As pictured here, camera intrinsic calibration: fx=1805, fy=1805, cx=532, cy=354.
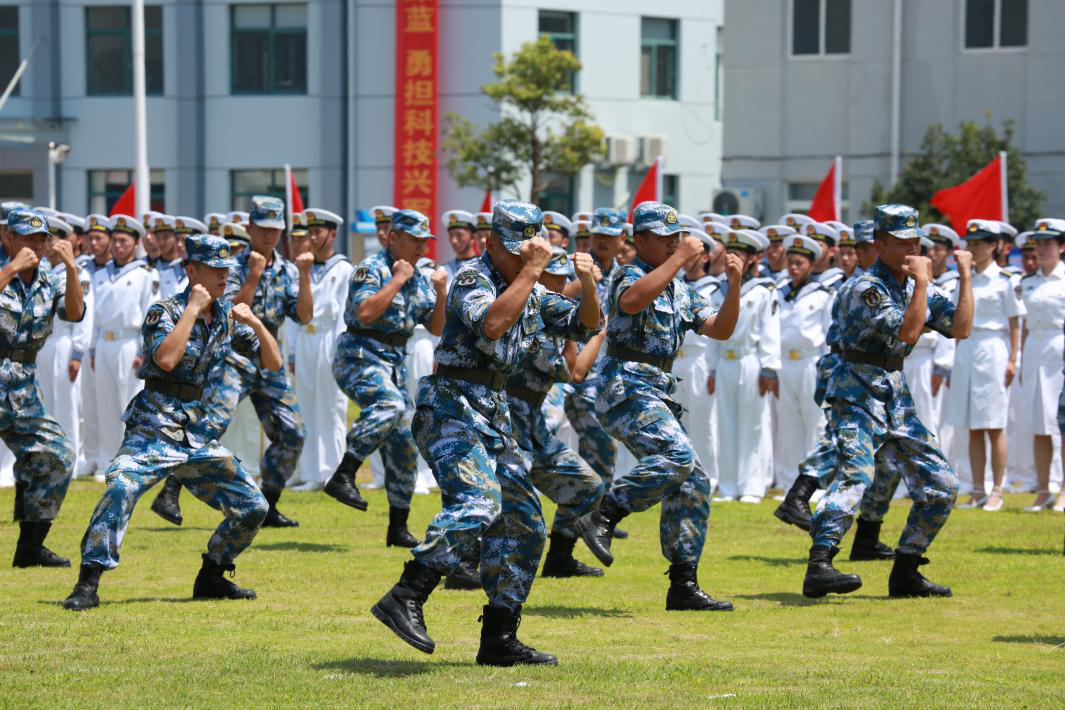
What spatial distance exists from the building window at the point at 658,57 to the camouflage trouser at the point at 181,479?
36.2 meters

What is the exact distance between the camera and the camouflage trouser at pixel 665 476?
1017cm

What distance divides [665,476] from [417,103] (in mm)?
34264

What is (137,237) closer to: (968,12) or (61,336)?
(61,336)

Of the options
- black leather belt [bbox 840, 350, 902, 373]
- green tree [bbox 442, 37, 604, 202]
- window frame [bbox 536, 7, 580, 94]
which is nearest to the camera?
black leather belt [bbox 840, 350, 902, 373]

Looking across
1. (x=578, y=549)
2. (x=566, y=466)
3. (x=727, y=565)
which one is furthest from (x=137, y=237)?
(x=566, y=466)

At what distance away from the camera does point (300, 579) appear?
11539 millimetres

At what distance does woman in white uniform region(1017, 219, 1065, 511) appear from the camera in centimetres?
1596

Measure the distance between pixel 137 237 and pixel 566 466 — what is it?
9113 mm


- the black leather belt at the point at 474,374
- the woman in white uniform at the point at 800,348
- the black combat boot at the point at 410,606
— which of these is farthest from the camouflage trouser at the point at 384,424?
the woman in white uniform at the point at 800,348

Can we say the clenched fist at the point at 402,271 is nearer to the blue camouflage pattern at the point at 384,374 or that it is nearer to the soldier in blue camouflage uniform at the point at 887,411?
the blue camouflage pattern at the point at 384,374

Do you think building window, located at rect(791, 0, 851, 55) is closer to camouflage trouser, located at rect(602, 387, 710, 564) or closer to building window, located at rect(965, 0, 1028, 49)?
building window, located at rect(965, 0, 1028, 49)

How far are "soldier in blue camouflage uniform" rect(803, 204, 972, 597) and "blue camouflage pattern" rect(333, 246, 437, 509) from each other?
129 inches

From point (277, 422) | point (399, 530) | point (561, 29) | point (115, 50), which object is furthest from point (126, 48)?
point (399, 530)

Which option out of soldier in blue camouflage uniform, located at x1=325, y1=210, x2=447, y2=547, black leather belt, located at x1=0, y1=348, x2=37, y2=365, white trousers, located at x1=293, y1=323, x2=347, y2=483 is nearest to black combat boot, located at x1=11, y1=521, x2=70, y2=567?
black leather belt, located at x1=0, y1=348, x2=37, y2=365
